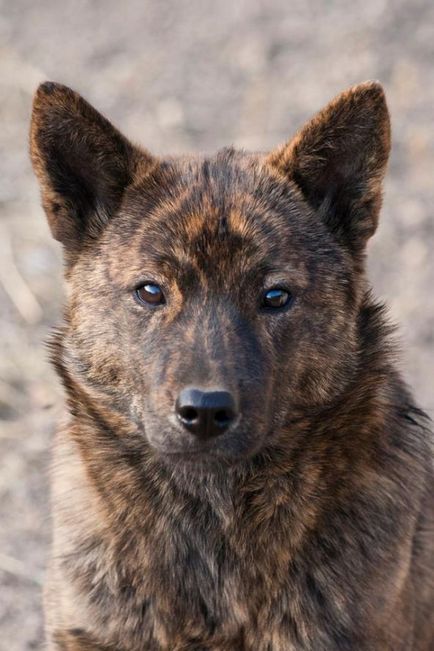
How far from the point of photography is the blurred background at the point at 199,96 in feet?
22.3

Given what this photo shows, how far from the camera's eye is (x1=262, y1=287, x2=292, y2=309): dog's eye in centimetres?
402

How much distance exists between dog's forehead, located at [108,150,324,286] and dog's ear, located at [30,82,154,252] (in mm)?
85

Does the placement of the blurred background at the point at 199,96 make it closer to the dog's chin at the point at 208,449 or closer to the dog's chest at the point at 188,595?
the dog's chest at the point at 188,595

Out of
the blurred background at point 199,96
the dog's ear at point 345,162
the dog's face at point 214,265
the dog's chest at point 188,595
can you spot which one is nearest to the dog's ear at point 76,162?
the dog's face at point 214,265

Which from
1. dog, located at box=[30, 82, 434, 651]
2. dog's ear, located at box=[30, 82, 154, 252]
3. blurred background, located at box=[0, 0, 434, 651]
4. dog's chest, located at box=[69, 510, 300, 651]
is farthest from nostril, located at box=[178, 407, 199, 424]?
blurred background, located at box=[0, 0, 434, 651]

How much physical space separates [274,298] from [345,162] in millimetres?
579

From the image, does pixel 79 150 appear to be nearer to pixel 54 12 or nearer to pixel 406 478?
pixel 406 478

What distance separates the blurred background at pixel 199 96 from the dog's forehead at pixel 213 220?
220 cm

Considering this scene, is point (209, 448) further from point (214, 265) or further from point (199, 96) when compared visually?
point (199, 96)

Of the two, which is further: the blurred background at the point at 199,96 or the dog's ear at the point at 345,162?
the blurred background at the point at 199,96

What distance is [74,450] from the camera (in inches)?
173

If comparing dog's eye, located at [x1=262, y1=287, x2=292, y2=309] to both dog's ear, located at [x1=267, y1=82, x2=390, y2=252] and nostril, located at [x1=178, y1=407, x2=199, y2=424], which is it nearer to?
dog's ear, located at [x1=267, y1=82, x2=390, y2=252]

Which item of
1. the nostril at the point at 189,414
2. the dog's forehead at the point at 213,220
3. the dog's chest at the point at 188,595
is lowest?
the dog's chest at the point at 188,595

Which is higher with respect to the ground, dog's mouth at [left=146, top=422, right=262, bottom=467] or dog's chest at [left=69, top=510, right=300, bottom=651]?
dog's mouth at [left=146, top=422, right=262, bottom=467]
